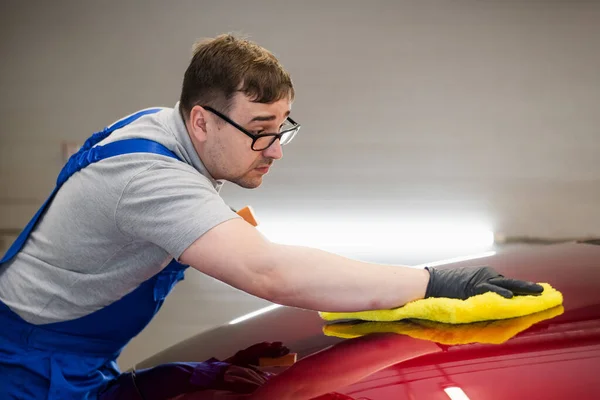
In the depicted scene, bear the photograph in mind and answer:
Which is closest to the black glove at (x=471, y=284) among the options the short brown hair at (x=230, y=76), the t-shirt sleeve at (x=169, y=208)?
the t-shirt sleeve at (x=169, y=208)

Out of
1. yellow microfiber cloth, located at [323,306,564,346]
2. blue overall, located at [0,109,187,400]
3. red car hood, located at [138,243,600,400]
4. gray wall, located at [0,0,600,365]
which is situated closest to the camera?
red car hood, located at [138,243,600,400]

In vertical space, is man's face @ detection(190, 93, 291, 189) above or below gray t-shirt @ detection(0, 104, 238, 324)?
above

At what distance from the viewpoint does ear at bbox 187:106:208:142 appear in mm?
1326

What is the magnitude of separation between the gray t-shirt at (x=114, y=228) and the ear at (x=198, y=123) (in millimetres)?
19

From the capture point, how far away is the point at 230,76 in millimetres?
1315

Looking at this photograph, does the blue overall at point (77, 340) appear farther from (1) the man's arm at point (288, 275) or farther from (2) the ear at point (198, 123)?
(1) the man's arm at point (288, 275)

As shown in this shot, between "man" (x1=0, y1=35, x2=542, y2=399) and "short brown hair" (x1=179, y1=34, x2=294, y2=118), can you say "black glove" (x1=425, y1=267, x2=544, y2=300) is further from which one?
"short brown hair" (x1=179, y1=34, x2=294, y2=118)

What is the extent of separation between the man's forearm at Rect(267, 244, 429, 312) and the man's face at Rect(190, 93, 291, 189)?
307 millimetres

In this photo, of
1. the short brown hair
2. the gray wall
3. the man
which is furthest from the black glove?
the gray wall

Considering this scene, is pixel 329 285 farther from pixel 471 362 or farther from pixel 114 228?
pixel 114 228

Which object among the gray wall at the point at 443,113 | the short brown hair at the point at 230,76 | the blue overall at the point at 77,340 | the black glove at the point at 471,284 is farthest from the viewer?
the gray wall at the point at 443,113

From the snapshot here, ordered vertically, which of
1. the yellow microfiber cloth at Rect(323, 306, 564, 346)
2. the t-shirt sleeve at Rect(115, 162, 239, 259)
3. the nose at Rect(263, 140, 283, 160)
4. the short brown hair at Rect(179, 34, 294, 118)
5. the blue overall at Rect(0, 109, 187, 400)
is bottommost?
the blue overall at Rect(0, 109, 187, 400)

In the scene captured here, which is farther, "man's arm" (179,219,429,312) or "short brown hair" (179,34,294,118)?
"short brown hair" (179,34,294,118)

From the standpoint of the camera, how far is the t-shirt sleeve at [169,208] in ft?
3.52
